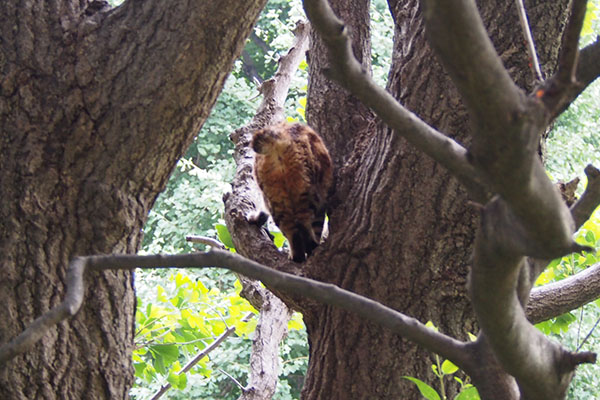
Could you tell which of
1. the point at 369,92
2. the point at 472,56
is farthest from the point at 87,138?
the point at 472,56

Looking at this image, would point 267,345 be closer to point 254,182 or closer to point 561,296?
point 254,182

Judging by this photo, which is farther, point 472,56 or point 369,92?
point 369,92

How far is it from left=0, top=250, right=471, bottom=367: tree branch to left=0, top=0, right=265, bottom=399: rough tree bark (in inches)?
19.2

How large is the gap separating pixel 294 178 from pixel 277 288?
1.76m

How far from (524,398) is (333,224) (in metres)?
1.18

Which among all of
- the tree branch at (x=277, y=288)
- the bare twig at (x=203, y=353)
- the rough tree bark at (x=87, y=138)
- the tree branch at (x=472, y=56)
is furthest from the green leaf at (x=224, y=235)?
the tree branch at (x=472, y=56)

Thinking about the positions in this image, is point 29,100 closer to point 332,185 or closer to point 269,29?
point 332,185

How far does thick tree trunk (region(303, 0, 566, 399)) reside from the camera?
2006 mm

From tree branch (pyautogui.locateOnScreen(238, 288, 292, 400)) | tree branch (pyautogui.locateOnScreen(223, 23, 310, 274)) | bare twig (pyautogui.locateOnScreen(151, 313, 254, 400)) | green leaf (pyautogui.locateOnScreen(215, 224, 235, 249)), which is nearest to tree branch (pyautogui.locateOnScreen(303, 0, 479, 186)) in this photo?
tree branch (pyautogui.locateOnScreen(223, 23, 310, 274))

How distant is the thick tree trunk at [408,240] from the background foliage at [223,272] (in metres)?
1.09

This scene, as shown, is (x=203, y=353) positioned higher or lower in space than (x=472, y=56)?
higher

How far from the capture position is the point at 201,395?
7.59 metres

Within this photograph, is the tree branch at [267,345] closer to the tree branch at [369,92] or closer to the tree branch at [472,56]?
the tree branch at [369,92]

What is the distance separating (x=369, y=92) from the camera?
108 centimetres
